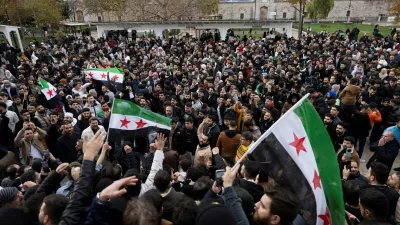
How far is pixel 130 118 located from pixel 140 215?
9.56 ft

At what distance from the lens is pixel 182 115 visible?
710cm

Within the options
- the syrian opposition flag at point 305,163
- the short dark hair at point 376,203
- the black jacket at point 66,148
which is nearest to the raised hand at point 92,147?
the syrian opposition flag at point 305,163

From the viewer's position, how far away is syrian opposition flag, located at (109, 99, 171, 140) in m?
4.80

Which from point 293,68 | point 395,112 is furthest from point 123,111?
point 293,68

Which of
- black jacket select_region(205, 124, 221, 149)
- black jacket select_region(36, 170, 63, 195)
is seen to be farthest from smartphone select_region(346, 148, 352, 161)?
black jacket select_region(36, 170, 63, 195)

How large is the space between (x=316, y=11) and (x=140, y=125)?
36.9 m

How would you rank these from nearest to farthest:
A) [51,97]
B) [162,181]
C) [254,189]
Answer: [162,181] → [254,189] → [51,97]

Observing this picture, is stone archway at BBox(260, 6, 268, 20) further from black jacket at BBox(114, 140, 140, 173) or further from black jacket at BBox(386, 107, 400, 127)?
black jacket at BBox(114, 140, 140, 173)

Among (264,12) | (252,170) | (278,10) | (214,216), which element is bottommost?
(252,170)

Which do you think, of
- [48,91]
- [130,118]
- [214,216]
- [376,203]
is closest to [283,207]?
[214,216]

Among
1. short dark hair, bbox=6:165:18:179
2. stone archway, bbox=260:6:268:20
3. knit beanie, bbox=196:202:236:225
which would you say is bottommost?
short dark hair, bbox=6:165:18:179

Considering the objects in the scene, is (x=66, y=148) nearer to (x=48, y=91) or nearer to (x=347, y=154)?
(x=48, y=91)

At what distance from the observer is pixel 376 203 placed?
2.62 metres

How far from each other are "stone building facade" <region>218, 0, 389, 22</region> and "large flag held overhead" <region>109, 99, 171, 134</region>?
188 ft
